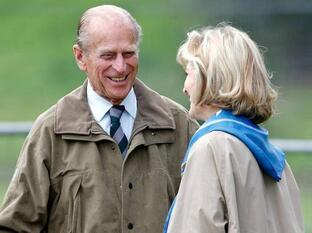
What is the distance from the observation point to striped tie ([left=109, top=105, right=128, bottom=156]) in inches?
196

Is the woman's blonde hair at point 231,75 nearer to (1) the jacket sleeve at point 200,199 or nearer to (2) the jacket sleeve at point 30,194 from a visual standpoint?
(1) the jacket sleeve at point 200,199

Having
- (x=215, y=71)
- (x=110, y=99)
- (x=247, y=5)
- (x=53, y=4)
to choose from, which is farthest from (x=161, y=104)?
(x=53, y=4)

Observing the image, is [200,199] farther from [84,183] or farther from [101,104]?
[101,104]

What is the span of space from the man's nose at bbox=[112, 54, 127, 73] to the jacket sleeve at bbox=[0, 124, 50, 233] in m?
0.41

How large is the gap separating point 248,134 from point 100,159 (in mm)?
802

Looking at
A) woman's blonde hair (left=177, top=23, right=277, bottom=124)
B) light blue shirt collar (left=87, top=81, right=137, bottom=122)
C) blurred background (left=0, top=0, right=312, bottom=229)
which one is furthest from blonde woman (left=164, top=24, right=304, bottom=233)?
blurred background (left=0, top=0, right=312, bottom=229)

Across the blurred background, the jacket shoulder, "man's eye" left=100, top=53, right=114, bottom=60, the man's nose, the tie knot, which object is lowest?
the jacket shoulder

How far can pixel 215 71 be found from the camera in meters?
4.34

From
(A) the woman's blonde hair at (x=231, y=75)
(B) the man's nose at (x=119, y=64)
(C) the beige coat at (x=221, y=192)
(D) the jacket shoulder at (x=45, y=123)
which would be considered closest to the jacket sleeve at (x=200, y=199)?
(C) the beige coat at (x=221, y=192)

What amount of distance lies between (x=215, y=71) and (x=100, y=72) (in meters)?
0.78

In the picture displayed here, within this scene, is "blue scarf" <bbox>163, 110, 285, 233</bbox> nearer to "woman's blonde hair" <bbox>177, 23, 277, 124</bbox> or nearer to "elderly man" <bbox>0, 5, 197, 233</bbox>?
"woman's blonde hair" <bbox>177, 23, 277, 124</bbox>

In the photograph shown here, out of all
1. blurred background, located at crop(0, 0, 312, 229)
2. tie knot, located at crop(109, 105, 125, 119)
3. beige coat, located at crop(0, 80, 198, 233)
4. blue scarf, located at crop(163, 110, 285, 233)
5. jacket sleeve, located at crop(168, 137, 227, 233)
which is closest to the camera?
jacket sleeve, located at crop(168, 137, 227, 233)

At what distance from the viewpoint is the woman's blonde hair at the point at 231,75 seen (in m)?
4.34

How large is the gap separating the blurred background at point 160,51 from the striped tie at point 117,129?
10.3ft
